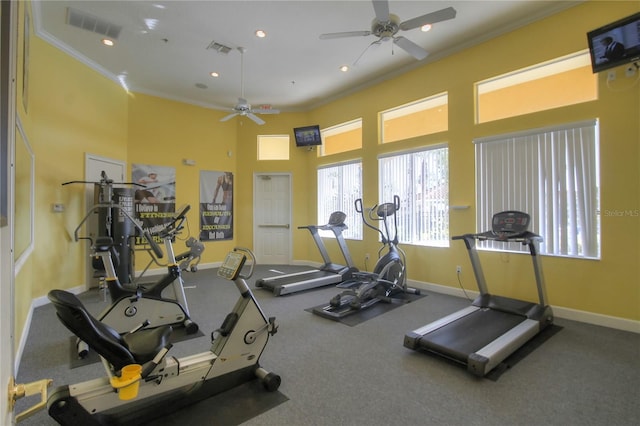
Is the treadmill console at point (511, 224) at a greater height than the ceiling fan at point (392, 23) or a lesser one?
lesser

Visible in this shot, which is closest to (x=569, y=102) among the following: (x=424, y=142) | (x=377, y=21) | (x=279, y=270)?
(x=424, y=142)

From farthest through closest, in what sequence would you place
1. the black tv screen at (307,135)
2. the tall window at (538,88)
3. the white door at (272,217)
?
1. the white door at (272,217)
2. the black tv screen at (307,135)
3. the tall window at (538,88)

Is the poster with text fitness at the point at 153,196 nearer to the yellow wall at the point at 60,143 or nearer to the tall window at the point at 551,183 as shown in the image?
the yellow wall at the point at 60,143

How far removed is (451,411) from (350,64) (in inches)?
196

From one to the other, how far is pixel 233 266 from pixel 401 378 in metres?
1.55

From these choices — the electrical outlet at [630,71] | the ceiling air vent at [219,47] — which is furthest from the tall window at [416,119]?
the ceiling air vent at [219,47]

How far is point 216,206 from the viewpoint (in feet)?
22.8

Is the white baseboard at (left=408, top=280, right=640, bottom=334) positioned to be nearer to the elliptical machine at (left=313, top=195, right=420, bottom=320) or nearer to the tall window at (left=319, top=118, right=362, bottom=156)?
the elliptical machine at (left=313, top=195, right=420, bottom=320)

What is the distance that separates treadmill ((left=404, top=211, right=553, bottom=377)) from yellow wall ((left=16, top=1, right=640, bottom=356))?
0.69 m

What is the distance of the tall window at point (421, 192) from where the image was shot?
4.73 meters

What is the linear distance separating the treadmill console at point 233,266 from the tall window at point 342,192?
420 cm

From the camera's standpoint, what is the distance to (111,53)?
4.66 m

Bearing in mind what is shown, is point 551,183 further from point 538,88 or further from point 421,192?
point 421,192

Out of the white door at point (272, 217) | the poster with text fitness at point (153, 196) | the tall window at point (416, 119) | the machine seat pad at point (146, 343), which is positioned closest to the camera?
the machine seat pad at point (146, 343)
